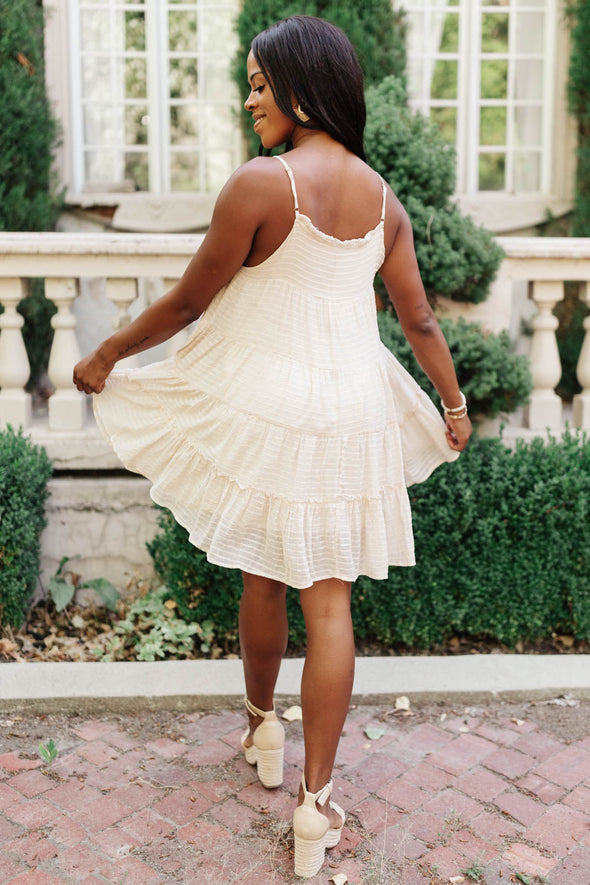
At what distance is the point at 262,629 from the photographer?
2.58m

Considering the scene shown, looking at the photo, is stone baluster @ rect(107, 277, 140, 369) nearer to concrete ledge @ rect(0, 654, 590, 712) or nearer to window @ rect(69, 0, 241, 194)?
concrete ledge @ rect(0, 654, 590, 712)

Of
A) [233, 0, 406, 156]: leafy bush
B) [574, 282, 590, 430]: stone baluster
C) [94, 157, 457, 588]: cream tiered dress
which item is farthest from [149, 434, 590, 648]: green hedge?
[233, 0, 406, 156]: leafy bush

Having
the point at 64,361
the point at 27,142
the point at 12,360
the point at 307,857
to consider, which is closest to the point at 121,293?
the point at 64,361

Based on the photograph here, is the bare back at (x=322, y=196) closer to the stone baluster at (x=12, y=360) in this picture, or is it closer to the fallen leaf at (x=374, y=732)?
the fallen leaf at (x=374, y=732)

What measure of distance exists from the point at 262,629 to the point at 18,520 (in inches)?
55.6

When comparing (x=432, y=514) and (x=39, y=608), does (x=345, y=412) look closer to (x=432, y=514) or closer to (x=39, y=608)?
(x=432, y=514)

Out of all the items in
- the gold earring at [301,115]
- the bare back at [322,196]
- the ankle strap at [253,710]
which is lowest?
the ankle strap at [253,710]

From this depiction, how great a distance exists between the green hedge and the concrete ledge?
235mm

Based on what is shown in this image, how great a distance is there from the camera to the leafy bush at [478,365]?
3.60 m

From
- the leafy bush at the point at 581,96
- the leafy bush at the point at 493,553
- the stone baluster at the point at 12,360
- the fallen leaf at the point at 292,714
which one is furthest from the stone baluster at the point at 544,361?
the stone baluster at the point at 12,360

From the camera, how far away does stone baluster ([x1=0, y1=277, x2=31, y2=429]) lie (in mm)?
3990

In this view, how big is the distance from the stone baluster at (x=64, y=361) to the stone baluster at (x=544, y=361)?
82.8 inches

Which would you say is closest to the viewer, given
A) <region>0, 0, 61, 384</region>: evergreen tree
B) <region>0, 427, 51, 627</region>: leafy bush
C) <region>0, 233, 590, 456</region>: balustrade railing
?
<region>0, 427, 51, 627</region>: leafy bush

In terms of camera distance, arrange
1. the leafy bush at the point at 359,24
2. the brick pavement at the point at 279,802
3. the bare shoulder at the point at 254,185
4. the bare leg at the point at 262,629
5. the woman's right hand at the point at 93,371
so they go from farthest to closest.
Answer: the leafy bush at the point at 359,24 < the bare leg at the point at 262,629 < the woman's right hand at the point at 93,371 < the brick pavement at the point at 279,802 < the bare shoulder at the point at 254,185
